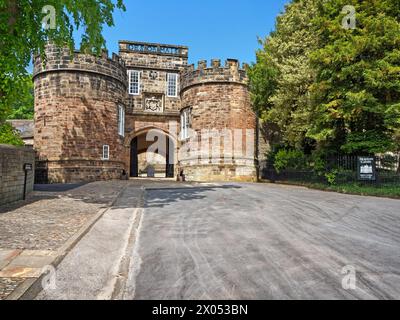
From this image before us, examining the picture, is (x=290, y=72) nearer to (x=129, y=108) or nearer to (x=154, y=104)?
(x=154, y=104)

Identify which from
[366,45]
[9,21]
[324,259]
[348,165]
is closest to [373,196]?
[348,165]

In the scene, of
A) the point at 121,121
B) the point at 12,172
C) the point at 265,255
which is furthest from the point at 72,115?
the point at 265,255

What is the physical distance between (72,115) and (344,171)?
1677 cm

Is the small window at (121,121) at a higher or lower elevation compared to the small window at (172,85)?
lower

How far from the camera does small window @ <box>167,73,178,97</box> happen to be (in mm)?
24781

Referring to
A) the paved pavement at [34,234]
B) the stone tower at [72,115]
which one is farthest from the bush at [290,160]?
the paved pavement at [34,234]

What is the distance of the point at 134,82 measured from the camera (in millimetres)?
24172

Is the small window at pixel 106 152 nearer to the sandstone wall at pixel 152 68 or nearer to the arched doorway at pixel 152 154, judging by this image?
the sandstone wall at pixel 152 68

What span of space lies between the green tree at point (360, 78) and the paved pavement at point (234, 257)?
263 inches

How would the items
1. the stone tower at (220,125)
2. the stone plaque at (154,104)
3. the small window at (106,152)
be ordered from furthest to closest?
1. the stone plaque at (154,104)
2. the stone tower at (220,125)
3. the small window at (106,152)

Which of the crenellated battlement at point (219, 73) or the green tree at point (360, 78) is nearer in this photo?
the green tree at point (360, 78)

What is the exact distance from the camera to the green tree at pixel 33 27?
782 cm
